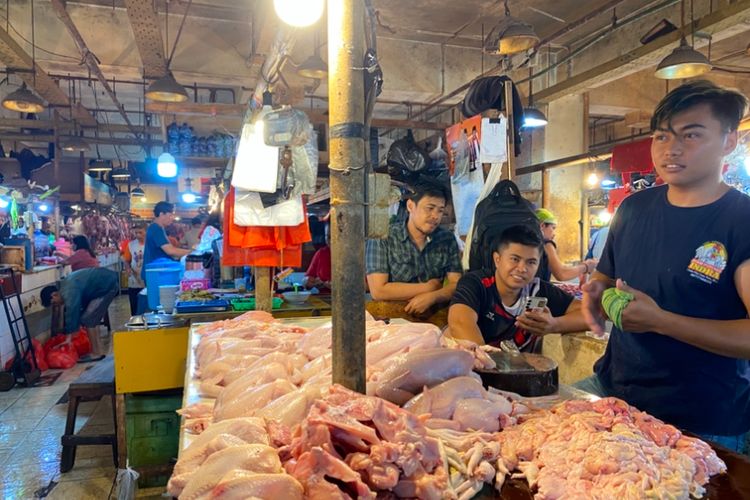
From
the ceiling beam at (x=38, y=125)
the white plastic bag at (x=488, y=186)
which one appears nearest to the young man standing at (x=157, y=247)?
the ceiling beam at (x=38, y=125)

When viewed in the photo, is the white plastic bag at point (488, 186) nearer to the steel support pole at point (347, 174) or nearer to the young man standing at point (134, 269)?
the steel support pole at point (347, 174)

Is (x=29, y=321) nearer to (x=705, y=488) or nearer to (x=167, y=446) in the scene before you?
(x=167, y=446)

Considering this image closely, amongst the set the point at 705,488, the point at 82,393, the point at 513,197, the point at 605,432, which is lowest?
the point at 82,393

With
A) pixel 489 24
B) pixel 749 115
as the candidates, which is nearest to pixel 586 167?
pixel 489 24

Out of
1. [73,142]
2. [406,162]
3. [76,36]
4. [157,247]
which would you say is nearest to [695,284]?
[406,162]

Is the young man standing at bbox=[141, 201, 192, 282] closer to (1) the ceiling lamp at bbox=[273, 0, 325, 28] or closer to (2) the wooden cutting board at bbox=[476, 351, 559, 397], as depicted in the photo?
(1) the ceiling lamp at bbox=[273, 0, 325, 28]

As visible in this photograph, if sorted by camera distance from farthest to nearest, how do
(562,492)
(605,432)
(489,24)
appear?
(489,24) < (605,432) < (562,492)

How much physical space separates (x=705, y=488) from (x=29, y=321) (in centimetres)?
1082

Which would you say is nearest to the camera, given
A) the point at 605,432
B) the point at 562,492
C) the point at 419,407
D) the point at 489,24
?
the point at 562,492

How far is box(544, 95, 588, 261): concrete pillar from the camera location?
9750 millimetres

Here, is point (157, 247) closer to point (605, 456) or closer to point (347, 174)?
point (347, 174)

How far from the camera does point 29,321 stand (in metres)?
9.29

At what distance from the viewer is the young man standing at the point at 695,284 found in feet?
7.10

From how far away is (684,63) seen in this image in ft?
18.7
